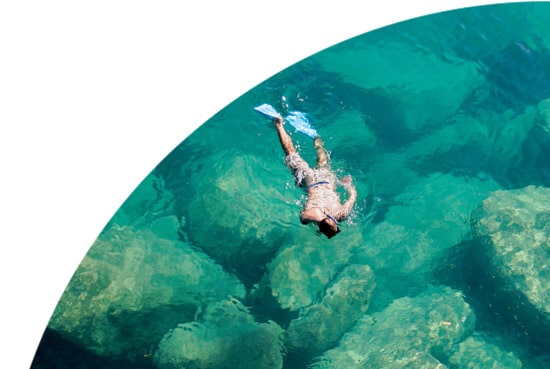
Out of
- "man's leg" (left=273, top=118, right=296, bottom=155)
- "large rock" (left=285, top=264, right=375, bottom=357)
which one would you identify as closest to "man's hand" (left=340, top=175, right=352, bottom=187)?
"man's leg" (left=273, top=118, right=296, bottom=155)

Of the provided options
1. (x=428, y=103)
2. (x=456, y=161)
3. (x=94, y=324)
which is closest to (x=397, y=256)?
(x=456, y=161)

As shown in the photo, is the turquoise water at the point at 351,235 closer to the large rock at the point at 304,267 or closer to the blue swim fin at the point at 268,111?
the large rock at the point at 304,267

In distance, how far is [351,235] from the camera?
7395 mm

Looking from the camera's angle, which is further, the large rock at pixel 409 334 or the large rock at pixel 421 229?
the large rock at pixel 421 229

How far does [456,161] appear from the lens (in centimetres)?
831

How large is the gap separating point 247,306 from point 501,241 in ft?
11.4

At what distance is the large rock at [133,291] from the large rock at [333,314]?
0.91 m

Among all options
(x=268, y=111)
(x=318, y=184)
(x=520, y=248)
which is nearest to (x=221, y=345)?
(x=318, y=184)

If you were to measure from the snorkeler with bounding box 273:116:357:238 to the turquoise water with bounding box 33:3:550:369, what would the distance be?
398 millimetres

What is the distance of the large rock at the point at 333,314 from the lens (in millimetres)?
6621

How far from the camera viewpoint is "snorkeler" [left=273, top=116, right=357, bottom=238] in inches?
237

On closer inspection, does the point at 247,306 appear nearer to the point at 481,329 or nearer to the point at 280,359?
the point at 280,359

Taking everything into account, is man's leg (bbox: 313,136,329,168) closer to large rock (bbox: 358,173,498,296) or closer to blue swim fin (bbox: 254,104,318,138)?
blue swim fin (bbox: 254,104,318,138)

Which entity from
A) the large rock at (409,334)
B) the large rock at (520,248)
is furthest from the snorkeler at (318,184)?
the large rock at (520,248)
